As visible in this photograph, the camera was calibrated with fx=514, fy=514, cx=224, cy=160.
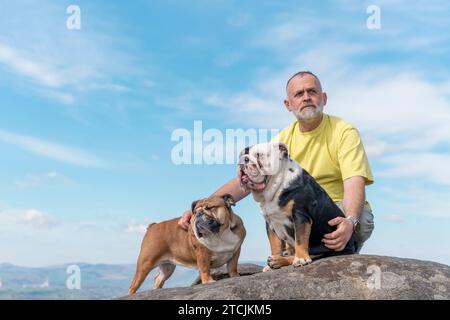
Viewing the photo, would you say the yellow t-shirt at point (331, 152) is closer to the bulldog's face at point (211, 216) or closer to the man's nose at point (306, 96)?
the man's nose at point (306, 96)

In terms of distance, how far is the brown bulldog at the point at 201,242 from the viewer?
6902mm

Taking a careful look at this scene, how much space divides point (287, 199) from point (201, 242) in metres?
1.54

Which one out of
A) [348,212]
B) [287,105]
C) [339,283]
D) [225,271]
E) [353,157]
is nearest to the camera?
[339,283]

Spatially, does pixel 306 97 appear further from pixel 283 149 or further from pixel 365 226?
pixel 365 226

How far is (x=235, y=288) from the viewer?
5750 mm

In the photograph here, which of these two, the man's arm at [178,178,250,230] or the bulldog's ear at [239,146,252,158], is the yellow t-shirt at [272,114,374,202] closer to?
the man's arm at [178,178,250,230]

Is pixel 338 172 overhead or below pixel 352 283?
overhead

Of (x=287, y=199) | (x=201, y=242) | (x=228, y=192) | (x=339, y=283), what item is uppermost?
(x=228, y=192)

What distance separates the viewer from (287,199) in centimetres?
612

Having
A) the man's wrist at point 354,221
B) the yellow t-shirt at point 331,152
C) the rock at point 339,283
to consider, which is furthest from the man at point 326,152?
the rock at point 339,283

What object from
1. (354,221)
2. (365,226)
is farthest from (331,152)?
(354,221)
